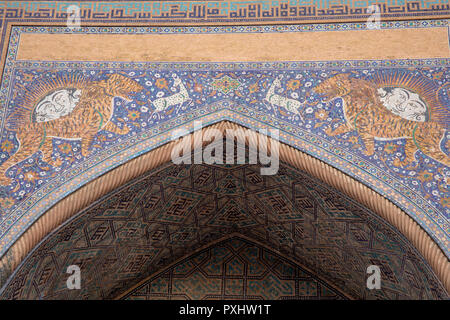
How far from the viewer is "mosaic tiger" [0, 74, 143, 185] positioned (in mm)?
5898

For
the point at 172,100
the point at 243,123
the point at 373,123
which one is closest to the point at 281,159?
the point at 243,123

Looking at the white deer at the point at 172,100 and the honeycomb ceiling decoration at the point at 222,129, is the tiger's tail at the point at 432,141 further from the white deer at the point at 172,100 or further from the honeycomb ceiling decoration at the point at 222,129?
the white deer at the point at 172,100

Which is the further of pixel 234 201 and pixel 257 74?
pixel 234 201

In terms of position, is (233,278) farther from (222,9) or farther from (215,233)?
(222,9)

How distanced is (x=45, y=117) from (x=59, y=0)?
129cm

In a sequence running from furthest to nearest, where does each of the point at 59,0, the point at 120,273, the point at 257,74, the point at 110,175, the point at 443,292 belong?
the point at 120,273 < the point at 59,0 < the point at 257,74 < the point at 110,175 < the point at 443,292

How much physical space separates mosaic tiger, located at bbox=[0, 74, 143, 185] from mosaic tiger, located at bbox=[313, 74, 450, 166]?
180cm

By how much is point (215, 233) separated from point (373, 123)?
2259mm

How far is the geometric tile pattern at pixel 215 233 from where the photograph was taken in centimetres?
596

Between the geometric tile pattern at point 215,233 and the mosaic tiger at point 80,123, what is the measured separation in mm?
576
